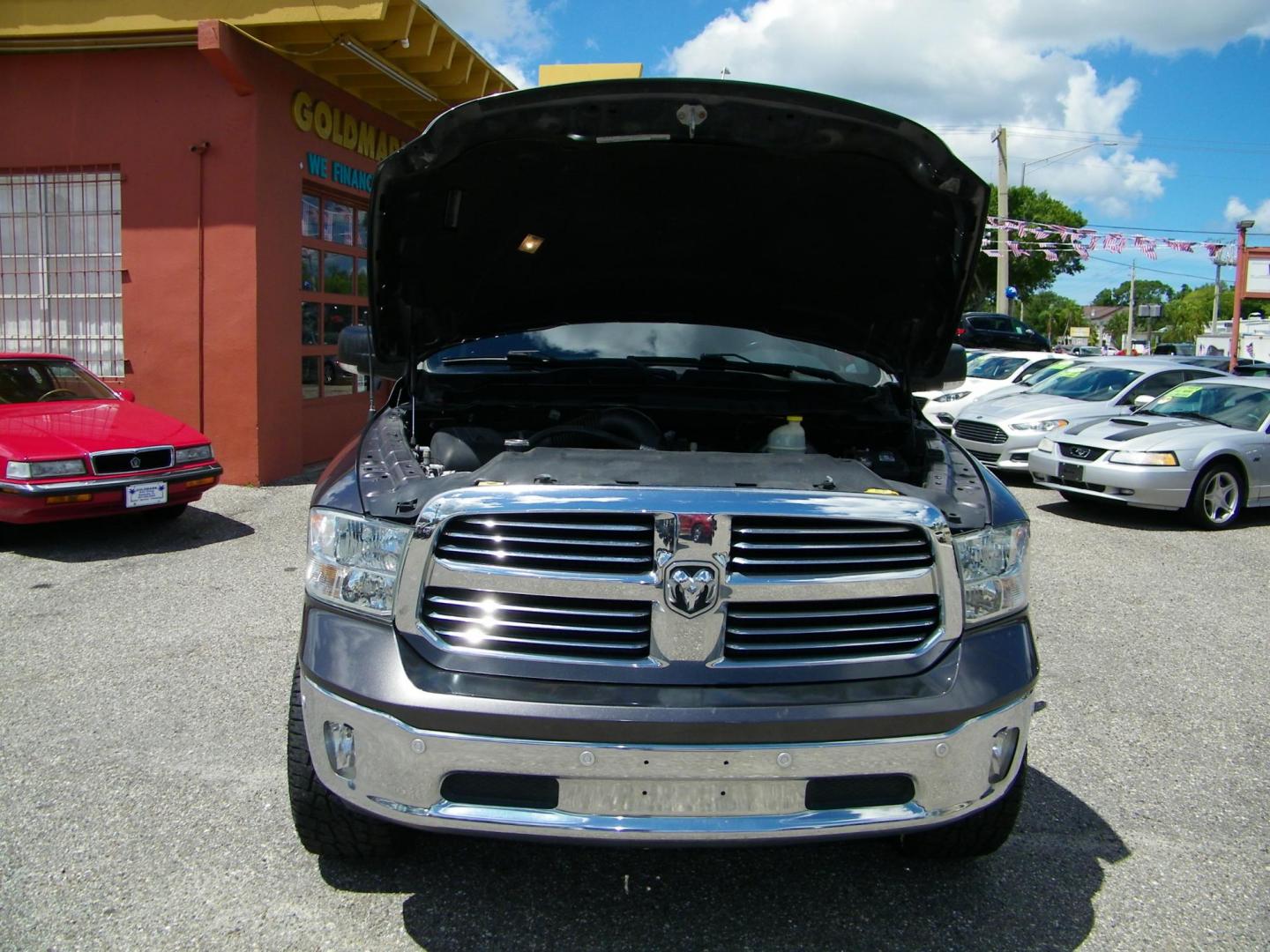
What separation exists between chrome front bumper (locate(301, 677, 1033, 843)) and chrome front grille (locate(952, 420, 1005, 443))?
→ 9314 millimetres

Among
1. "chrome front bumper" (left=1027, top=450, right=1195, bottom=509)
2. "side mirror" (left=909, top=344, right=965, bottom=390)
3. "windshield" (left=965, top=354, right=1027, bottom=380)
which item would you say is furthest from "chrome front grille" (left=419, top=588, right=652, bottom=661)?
"windshield" (left=965, top=354, right=1027, bottom=380)

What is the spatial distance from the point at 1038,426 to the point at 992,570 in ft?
29.5

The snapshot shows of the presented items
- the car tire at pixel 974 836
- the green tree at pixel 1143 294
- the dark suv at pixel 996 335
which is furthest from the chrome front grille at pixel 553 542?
the green tree at pixel 1143 294

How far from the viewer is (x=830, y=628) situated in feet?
8.02

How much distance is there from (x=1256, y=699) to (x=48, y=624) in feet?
19.6

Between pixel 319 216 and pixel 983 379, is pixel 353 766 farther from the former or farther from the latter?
pixel 983 379

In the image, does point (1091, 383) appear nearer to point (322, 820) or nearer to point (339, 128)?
point (339, 128)

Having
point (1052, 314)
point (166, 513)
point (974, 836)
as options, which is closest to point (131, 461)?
point (166, 513)

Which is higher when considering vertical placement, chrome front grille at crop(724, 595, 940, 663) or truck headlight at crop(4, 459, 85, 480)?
chrome front grille at crop(724, 595, 940, 663)

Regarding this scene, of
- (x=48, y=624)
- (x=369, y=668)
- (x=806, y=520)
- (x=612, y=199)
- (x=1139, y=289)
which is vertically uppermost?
(x=1139, y=289)

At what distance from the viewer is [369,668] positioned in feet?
7.70

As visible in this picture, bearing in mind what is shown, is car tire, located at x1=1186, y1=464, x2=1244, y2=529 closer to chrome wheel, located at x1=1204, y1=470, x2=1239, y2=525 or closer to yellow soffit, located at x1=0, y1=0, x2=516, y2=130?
chrome wheel, located at x1=1204, y1=470, x2=1239, y2=525

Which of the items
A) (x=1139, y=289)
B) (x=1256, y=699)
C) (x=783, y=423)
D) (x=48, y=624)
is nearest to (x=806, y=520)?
(x=783, y=423)

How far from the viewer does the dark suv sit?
23.4 metres
